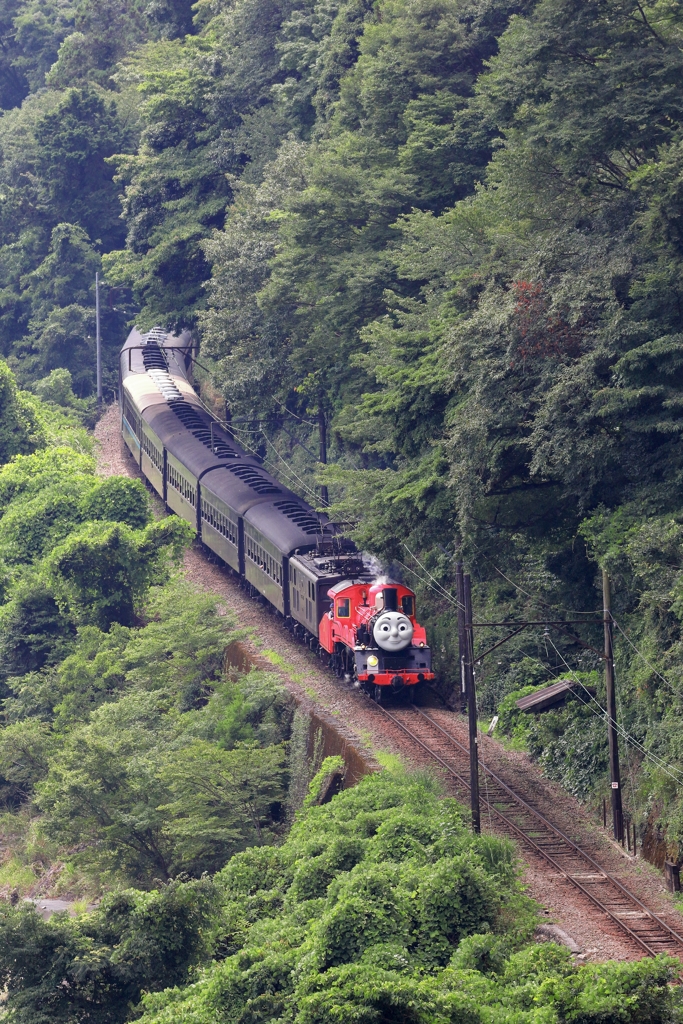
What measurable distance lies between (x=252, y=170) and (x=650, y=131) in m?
26.0

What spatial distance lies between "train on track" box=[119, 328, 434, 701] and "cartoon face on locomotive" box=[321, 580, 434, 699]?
0.07 feet

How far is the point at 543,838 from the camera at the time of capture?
22.2m

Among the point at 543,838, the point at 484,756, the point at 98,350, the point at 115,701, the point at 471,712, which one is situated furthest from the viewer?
the point at 98,350

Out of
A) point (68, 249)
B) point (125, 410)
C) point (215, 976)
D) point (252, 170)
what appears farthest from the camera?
point (68, 249)

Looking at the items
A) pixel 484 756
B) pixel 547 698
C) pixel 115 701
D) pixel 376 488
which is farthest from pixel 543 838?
pixel 115 701

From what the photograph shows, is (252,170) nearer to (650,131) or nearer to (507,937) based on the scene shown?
(650,131)

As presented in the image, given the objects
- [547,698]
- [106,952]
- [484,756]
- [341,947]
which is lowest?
[106,952]

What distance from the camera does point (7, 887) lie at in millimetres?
31203

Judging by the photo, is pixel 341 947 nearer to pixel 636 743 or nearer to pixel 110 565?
pixel 636 743

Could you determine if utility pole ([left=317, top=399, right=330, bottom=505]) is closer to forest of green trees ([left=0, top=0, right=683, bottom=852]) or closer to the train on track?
forest of green trees ([left=0, top=0, right=683, bottom=852])

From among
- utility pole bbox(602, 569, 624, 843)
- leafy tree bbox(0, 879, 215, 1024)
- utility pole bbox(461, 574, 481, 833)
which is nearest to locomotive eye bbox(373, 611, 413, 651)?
utility pole bbox(461, 574, 481, 833)

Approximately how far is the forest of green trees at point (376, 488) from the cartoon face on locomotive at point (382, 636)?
3.83ft

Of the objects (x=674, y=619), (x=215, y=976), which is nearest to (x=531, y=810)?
(x=674, y=619)

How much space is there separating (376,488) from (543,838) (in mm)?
10362
